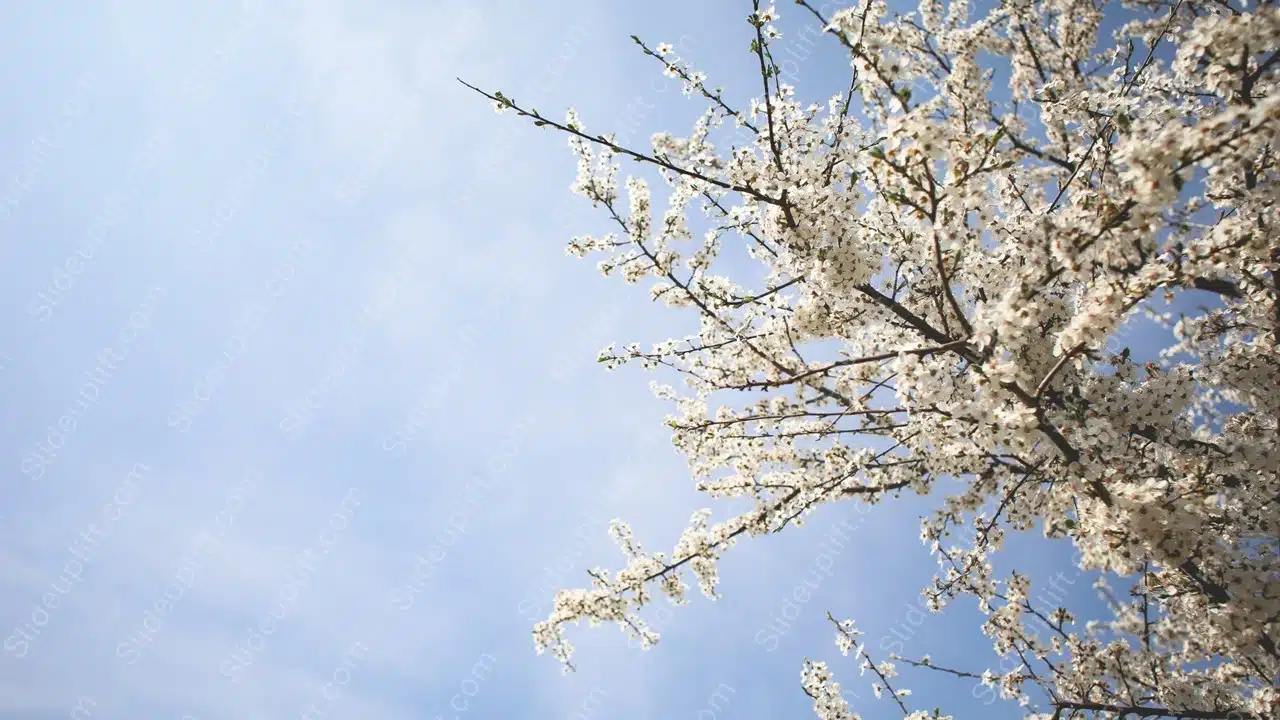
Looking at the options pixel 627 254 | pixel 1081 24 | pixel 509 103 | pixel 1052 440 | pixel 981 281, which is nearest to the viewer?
pixel 1052 440

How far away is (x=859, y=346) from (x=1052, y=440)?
3097mm

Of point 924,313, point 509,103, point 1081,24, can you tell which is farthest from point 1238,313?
point 509,103

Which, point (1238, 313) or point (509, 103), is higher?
point (1238, 313)

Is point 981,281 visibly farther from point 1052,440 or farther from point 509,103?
point 509,103

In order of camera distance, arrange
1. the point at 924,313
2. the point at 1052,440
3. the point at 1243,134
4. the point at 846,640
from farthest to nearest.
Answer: the point at 846,640, the point at 924,313, the point at 1052,440, the point at 1243,134

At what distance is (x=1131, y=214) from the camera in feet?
8.36

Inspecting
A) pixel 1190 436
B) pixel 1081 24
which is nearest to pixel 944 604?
pixel 1190 436

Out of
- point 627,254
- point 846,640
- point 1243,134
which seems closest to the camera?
point 1243,134

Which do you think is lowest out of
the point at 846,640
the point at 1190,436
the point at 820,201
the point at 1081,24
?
the point at 846,640

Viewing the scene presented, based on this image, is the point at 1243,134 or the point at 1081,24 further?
the point at 1081,24

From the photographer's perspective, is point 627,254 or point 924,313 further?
point 627,254

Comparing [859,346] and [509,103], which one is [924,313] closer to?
[859,346]

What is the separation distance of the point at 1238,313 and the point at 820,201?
433cm

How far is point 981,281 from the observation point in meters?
4.19
